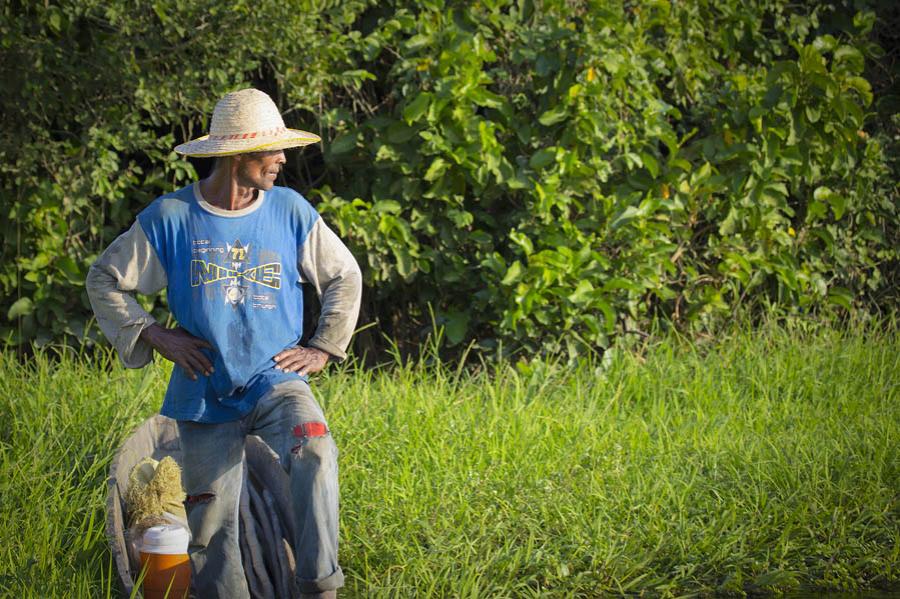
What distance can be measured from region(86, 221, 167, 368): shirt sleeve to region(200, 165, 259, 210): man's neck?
0.81 ft

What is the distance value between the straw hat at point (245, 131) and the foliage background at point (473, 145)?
6.78 ft

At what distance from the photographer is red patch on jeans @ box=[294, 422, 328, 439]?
12.0 feet

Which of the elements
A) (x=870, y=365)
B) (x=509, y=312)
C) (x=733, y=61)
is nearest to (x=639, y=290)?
(x=509, y=312)

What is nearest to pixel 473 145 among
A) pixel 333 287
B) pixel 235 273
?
pixel 333 287

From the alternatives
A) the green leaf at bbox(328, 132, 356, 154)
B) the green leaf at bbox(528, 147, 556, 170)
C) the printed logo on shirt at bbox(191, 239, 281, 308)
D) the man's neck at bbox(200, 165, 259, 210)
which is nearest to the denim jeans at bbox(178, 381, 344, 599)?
the printed logo on shirt at bbox(191, 239, 281, 308)

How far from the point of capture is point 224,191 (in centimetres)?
393

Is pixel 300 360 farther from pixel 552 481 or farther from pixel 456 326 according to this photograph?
pixel 456 326

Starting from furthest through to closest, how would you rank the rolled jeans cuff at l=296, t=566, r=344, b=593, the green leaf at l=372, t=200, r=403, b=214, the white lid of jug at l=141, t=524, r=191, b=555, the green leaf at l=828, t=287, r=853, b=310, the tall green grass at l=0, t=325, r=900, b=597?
1. the green leaf at l=828, t=287, r=853, b=310
2. the green leaf at l=372, t=200, r=403, b=214
3. the tall green grass at l=0, t=325, r=900, b=597
4. the white lid of jug at l=141, t=524, r=191, b=555
5. the rolled jeans cuff at l=296, t=566, r=344, b=593

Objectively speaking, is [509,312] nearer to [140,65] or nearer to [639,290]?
[639,290]

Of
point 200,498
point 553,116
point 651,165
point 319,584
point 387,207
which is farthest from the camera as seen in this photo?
point 651,165

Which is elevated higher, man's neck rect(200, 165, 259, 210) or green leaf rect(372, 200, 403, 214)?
man's neck rect(200, 165, 259, 210)

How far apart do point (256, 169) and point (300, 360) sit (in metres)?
0.64

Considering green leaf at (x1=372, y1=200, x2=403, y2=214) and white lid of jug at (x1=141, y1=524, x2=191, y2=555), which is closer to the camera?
white lid of jug at (x1=141, y1=524, x2=191, y2=555)

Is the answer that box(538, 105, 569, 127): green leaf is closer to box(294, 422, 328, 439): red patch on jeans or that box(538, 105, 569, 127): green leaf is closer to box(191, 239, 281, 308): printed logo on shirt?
box(191, 239, 281, 308): printed logo on shirt
